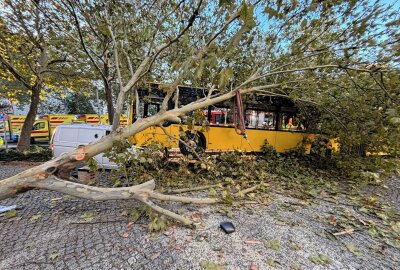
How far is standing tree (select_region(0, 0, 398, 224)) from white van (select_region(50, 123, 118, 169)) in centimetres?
271

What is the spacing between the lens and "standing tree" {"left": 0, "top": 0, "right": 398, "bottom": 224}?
11.3 ft

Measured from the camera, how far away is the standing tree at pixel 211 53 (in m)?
3.43

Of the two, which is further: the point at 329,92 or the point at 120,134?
the point at 329,92

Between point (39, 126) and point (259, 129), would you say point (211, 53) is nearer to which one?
point (259, 129)

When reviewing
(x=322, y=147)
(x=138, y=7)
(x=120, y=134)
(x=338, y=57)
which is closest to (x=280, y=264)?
(x=120, y=134)

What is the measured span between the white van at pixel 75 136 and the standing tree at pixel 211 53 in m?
2.71

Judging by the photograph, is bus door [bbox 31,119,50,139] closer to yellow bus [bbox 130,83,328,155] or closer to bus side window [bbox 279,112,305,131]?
yellow bus [bbox 130,83,328,155]

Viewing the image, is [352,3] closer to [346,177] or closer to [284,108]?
[346,177]

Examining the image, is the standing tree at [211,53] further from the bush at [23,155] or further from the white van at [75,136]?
the bush at [23,155]

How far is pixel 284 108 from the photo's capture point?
10109mm

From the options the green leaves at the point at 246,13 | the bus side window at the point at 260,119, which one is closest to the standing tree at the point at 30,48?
the green leaves at the point at 246,13

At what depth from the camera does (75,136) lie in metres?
8.47

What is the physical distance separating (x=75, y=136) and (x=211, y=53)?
7.36 meters

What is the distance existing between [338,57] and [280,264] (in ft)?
16.5
